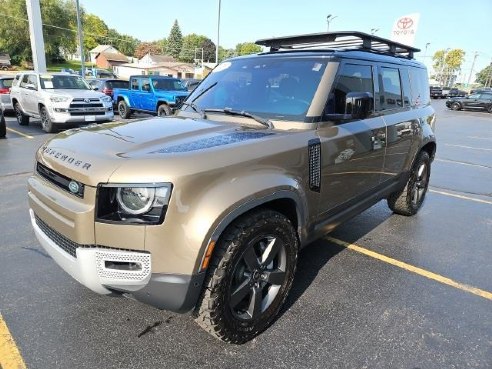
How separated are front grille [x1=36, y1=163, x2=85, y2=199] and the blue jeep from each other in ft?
38.4

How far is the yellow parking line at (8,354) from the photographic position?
7.63 feet

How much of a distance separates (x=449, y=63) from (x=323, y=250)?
418 ft

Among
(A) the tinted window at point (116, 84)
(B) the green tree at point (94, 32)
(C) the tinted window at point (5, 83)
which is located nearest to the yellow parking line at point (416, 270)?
(C) the tinted window at point (5, 83)

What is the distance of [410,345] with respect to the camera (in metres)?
2.63

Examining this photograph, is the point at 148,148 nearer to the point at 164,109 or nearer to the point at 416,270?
the point at 416,270

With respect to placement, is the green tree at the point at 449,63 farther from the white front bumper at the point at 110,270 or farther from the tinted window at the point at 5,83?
the white front bumper at the point at 110,270

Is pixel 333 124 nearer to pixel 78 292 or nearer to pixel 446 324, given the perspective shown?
pixel 446 324

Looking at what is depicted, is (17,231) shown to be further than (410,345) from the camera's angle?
Yes

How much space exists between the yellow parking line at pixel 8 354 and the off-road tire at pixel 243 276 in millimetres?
1120

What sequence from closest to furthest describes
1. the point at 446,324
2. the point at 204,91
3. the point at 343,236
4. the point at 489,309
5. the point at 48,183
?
1. the point at 48,183
2. the point at 446,324
3. the point at 489,309
4. the point at 204,91
5. the point at 343,236

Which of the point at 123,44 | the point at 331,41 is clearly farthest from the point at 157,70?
the point at 331,41

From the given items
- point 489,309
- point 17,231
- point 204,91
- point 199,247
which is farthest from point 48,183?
point 489,309

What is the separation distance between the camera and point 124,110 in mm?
16391

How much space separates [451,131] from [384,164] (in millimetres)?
15088
